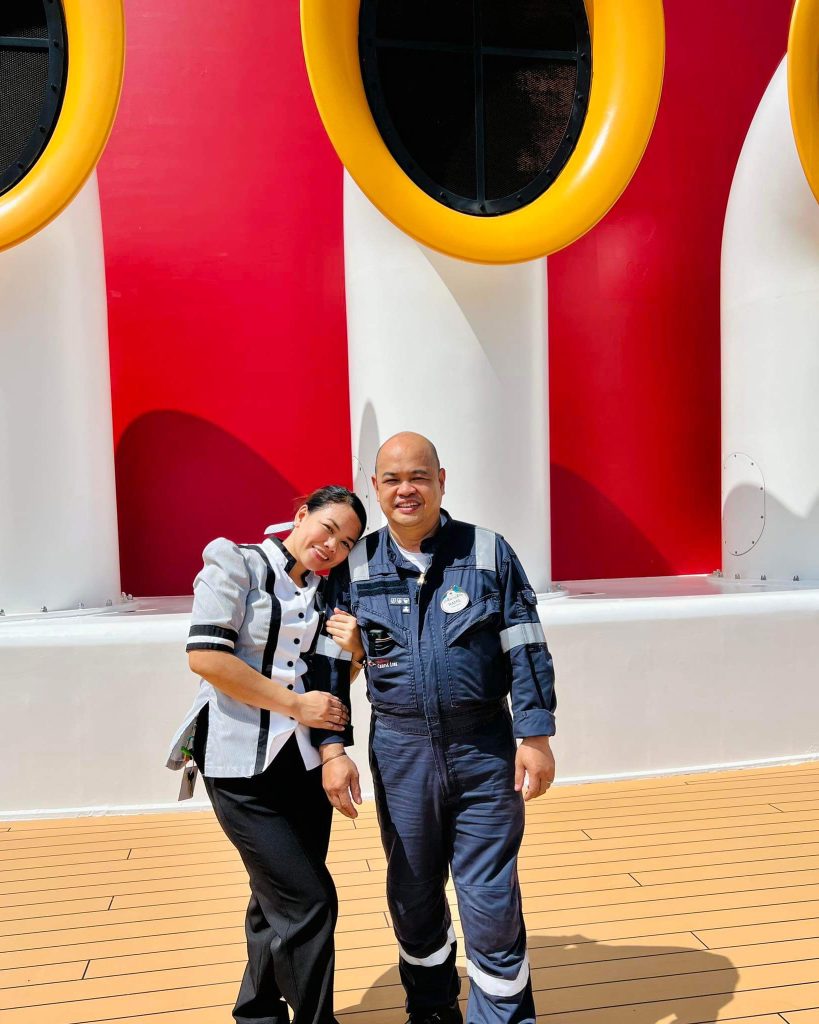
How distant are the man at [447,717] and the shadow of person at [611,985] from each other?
0.44 m

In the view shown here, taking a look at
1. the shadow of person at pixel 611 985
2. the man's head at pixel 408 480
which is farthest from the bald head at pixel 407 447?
the shadow of person at pixel 611 985

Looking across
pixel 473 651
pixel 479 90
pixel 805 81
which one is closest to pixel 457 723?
pixel 473 651

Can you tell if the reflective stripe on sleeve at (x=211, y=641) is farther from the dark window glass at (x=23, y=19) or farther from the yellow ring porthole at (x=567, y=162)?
the dark window glass at (x=23, y=19)

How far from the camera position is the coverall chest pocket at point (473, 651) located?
203cm

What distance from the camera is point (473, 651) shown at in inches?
80.7

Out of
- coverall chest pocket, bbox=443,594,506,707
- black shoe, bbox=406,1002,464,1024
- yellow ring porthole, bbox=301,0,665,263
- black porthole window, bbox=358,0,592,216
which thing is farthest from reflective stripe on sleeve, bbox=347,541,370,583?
black porthole window, bbox=358,0,592,216

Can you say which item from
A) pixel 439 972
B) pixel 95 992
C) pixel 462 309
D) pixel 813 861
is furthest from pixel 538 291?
pixel 95 992

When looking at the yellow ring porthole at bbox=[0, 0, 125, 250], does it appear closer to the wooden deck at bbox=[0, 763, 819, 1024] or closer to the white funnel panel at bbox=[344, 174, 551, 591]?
the white funnel panel at bbox=[344, 174, 551, 591]

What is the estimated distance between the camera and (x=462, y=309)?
4137mm

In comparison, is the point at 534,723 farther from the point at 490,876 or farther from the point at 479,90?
the point at 479,90

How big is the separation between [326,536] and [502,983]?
42.5 inches

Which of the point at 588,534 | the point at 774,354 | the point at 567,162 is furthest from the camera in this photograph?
the point at 588,534

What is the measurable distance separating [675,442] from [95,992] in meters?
4.45

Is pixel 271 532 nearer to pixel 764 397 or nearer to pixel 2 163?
pixel 2 163
